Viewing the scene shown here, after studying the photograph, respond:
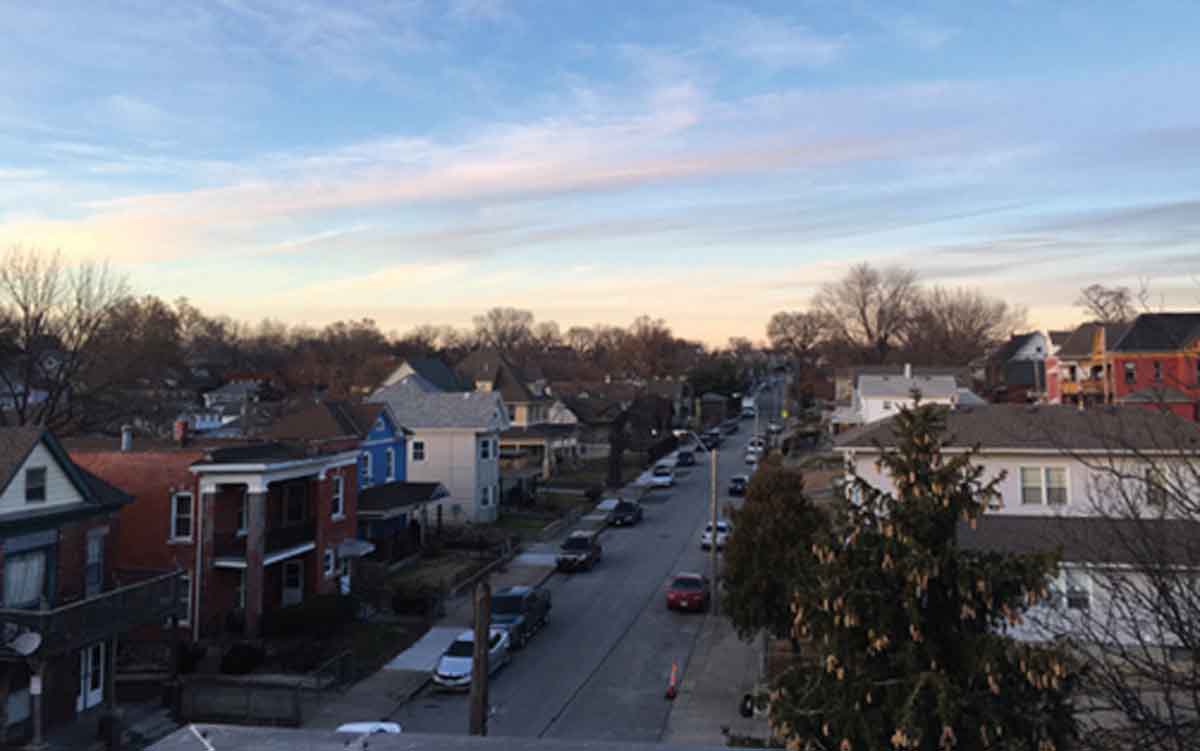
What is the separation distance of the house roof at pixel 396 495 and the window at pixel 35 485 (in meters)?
16.1

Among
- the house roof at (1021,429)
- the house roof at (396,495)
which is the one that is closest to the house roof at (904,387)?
the house roof at (1021,429)

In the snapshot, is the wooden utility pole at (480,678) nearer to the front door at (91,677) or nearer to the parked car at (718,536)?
the front door at (91,677)

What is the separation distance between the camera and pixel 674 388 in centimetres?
11144

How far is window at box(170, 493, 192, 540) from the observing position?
26.4 meters

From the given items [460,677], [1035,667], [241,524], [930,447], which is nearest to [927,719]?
[1035,667]

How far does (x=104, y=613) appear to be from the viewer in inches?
771

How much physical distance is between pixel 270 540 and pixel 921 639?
22.0 m

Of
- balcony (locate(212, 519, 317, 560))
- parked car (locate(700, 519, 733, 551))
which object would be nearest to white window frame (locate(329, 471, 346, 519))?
balcony (locate(212, 519, 317, 560))

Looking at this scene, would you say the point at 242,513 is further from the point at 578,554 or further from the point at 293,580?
the point at 578,554

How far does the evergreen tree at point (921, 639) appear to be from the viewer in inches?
372

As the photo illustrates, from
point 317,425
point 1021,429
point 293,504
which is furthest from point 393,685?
point 1021,429

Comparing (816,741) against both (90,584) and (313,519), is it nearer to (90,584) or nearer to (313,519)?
(90,584)

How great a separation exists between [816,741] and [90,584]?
18.7 meters

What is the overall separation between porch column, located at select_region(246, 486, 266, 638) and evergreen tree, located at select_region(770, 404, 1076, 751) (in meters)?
19.8
